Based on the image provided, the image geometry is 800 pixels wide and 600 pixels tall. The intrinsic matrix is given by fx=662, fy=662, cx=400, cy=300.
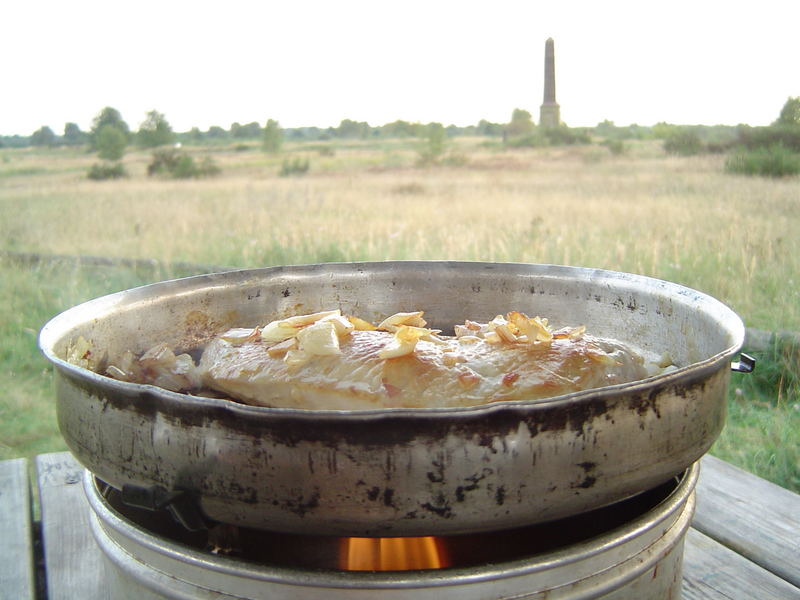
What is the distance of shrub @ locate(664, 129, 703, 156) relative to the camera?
14.3 m

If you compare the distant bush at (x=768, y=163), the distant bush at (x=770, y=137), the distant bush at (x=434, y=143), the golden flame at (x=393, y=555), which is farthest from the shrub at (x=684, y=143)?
the golden flame at (x=393, y=555)

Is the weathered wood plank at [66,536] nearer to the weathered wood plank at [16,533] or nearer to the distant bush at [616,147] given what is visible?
the weathered wood plank at [16,533]

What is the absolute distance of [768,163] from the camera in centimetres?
1041

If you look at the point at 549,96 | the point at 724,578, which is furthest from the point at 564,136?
the point at 724,578

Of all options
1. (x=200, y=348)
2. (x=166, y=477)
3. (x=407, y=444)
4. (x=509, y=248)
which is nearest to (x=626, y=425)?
(x=407, y=444)

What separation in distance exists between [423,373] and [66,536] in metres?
1.70

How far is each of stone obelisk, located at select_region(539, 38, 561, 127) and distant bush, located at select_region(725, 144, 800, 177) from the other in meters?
6.63

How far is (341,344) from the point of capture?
179 cm

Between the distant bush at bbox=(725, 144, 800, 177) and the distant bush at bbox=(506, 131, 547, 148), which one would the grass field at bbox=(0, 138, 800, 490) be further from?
the distant bush at bbox=(506, 131, 547, 148)

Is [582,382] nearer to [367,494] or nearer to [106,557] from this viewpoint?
[367,494]

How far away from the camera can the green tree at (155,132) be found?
18.9m

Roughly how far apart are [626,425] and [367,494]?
0.52 m

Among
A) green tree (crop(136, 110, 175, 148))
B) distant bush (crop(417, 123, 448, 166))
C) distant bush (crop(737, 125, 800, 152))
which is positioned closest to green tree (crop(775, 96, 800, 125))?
distant bush (crop(737, 125, 800, 152))

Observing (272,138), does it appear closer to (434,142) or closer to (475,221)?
(434,142)
